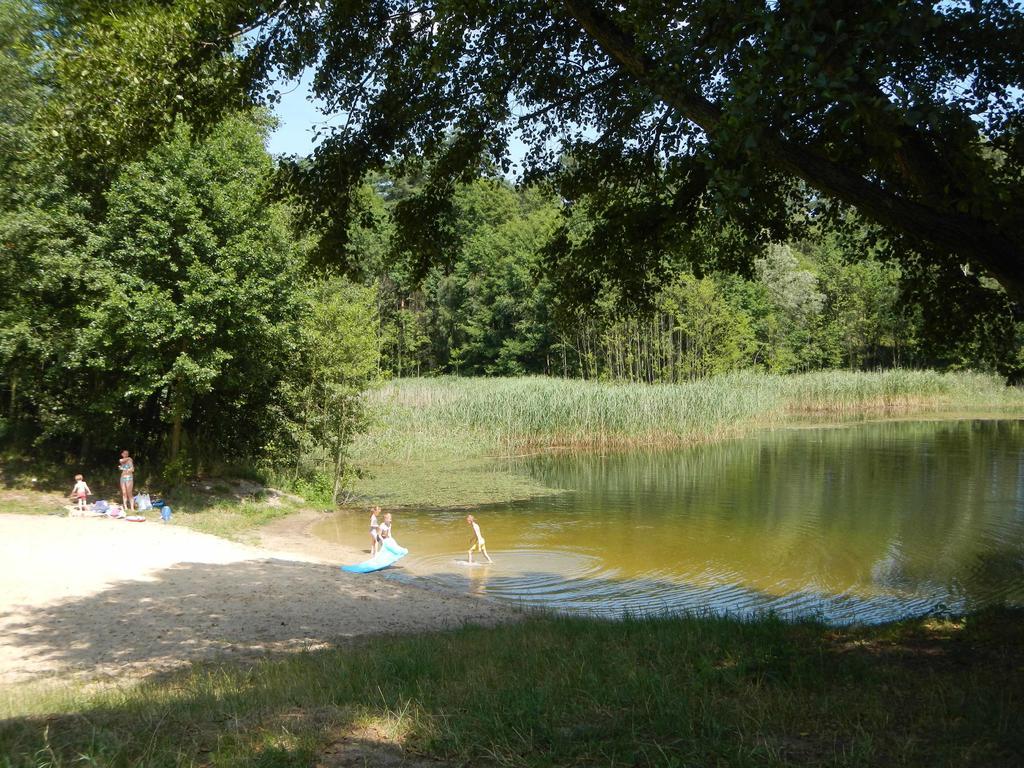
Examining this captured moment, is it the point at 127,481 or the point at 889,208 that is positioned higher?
the point at 889,208

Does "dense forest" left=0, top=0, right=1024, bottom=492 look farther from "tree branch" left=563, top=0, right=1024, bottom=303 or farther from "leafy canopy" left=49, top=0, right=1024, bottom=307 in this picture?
"tree branch" left=563, top=0, right=1024, bottom=303

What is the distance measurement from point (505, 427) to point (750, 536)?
13548 mm

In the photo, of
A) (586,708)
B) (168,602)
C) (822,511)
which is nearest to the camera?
(586,708)

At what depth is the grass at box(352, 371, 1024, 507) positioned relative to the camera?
23.0 metres

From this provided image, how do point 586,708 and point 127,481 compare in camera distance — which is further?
point 127,481

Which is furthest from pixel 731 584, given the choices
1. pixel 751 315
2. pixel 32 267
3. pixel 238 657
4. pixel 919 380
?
pixel 751 315

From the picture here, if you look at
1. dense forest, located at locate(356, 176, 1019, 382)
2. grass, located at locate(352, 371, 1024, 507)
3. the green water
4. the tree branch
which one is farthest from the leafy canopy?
dense forest, located at locate(356, 176, 1019, 382)

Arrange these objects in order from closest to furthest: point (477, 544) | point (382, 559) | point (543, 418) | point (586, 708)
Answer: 1. point (586, 708)
2. point (382, 559)
3. point (477, 544)
4. point (543, 418)

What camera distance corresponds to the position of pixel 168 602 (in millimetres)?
10922

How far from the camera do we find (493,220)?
7012 centimetres

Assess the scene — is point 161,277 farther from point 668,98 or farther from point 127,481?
point 668,98

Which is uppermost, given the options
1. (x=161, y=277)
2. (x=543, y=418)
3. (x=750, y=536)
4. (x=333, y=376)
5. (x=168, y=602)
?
(x=161, y=277)

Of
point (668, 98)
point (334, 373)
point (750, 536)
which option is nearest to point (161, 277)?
point (334, 373)

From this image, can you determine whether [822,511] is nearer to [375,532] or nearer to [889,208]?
[375,532]
